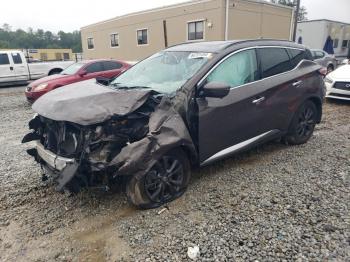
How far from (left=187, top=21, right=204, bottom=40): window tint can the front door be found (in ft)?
54.1

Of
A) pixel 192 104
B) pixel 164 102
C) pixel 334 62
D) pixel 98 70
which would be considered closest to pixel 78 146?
pixel 164 102

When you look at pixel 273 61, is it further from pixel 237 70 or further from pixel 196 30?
pixel 196 30

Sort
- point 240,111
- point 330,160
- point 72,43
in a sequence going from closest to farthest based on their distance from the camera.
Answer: point 240,111, point 330,160, point 72,43

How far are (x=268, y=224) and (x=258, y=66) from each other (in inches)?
84.3

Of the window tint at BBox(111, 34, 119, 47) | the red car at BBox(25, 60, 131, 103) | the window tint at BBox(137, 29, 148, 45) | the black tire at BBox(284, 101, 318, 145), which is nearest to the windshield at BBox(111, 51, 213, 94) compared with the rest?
the black tire at BBox(284, 101, 318, 145)

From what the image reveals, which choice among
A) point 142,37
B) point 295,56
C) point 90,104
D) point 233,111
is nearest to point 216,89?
point 233,111

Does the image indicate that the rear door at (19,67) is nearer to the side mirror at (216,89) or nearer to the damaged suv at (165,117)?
the damaged suv at (165,117)

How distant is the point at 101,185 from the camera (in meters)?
2.99

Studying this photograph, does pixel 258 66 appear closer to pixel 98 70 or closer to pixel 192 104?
pixel 192 104

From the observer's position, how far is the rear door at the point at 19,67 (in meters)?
14.5

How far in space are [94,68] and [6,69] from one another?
263 inches

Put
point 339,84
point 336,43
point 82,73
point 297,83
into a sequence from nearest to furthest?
point 297,83 < point 339,84 < point 82,73 < point 336,43

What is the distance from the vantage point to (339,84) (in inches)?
321

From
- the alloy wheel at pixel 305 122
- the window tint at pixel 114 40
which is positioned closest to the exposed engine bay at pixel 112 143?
the alloy wheel at pixel 305 122
